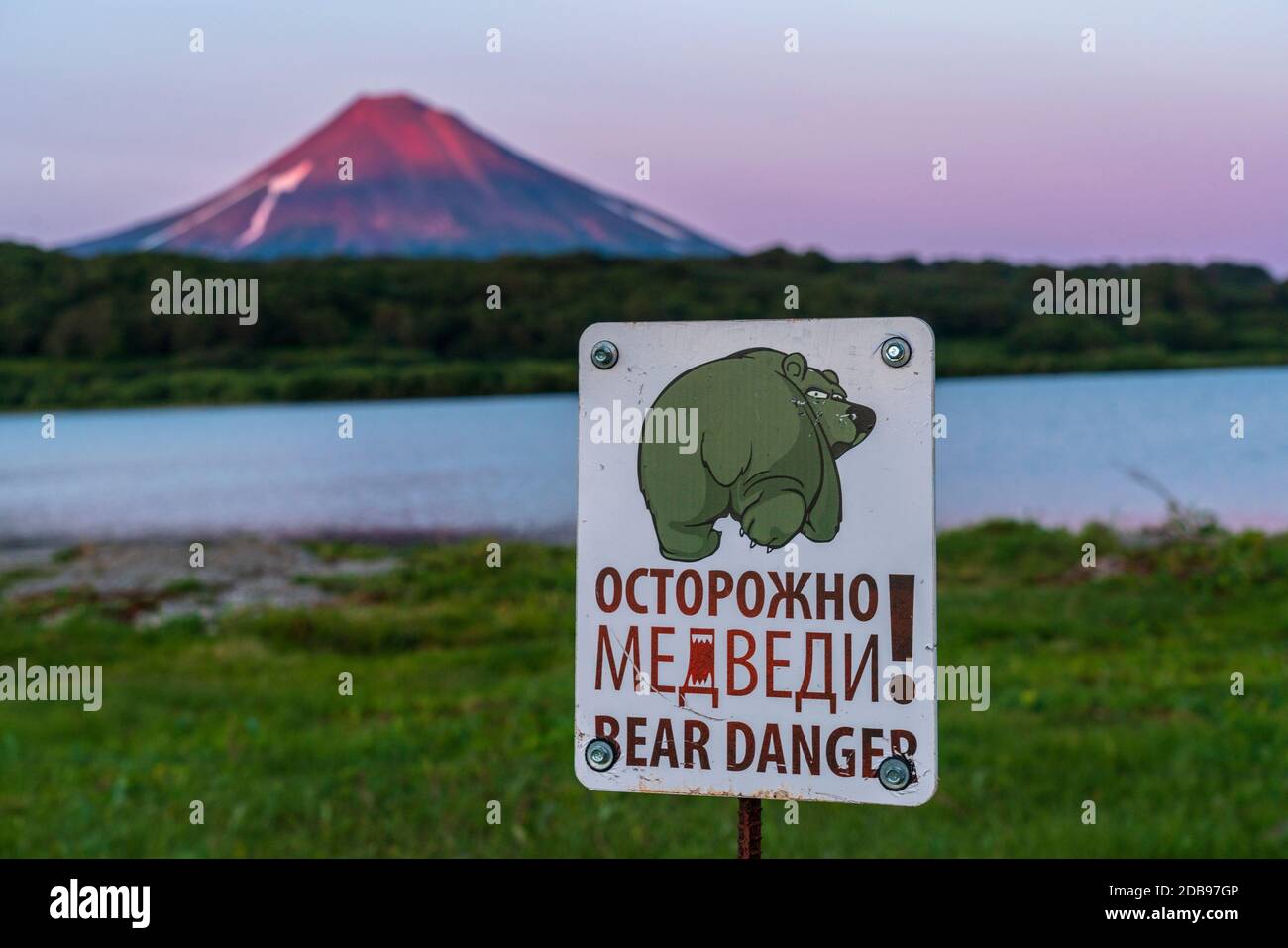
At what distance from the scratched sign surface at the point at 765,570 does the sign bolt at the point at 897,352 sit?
0.01 m

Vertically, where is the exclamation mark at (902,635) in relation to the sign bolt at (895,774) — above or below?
above

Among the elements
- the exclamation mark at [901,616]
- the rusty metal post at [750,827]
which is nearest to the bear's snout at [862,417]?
the exclamation mark at [901,616]

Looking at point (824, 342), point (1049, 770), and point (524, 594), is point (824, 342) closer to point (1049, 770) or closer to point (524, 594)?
point (1049, 770)

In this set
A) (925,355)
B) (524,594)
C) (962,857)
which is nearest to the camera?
(925,355)

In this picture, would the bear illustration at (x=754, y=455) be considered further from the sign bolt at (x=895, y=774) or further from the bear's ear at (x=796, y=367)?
the sign bolt at (x=895, y=774)

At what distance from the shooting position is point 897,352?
6.24 feet

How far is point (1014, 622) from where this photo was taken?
32.9 ft

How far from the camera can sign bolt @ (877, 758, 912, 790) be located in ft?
6.03

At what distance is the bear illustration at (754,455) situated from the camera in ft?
6.20

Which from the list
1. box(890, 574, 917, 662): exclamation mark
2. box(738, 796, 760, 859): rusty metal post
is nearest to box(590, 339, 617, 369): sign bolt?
box(890, 574, 917, 662): exclamation mark

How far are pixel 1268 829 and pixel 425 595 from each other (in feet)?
35.0

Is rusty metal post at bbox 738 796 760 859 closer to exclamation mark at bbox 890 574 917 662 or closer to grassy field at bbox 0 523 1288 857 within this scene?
exclamation mark at bbox 890 574 917 662

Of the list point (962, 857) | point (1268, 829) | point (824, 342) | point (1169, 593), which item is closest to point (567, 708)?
point (962, 857)

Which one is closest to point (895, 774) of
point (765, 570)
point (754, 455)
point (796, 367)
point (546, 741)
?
point (765, 570)
